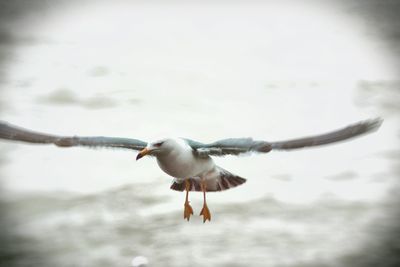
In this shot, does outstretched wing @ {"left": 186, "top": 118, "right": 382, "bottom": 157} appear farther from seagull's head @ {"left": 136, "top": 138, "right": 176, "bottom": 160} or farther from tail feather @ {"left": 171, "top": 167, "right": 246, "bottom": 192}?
tail feather @ {"left": 171, "top": 167, "right": 246, "bottom": 192}

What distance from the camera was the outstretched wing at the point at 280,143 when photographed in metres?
4.71

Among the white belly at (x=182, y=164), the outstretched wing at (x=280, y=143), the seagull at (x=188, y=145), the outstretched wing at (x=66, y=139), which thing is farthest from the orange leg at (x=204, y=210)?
the outstretched wing at (x=66, y=139)

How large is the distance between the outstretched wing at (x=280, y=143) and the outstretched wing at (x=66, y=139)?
47 cm

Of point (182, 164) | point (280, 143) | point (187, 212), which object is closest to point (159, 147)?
point (182, 164)

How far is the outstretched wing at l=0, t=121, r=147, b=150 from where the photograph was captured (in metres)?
5.14

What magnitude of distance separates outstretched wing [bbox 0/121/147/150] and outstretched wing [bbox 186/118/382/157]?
466 mm

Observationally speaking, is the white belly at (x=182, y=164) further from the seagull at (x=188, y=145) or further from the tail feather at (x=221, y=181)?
the tail feather at (x=221, y=181)

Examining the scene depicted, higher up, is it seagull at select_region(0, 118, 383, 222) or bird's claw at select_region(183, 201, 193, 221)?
seagull at select_region(0, 118, 383, 222)

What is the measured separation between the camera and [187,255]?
31.0 ft

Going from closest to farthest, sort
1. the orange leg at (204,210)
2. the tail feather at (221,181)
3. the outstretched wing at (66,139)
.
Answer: the outstretched wing at (66,139) < the orange leg at (204,210) < the tail feather at (221,181)

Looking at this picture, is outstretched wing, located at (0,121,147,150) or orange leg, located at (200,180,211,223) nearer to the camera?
outstretched wing, located at (0,121,147,150)

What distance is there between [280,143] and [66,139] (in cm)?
154

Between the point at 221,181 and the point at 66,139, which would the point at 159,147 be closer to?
the point at 66,139

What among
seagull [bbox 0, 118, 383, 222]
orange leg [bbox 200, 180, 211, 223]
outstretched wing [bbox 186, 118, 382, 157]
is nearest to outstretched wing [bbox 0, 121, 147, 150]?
seagull [bbox 0, 118, 383, 222]
